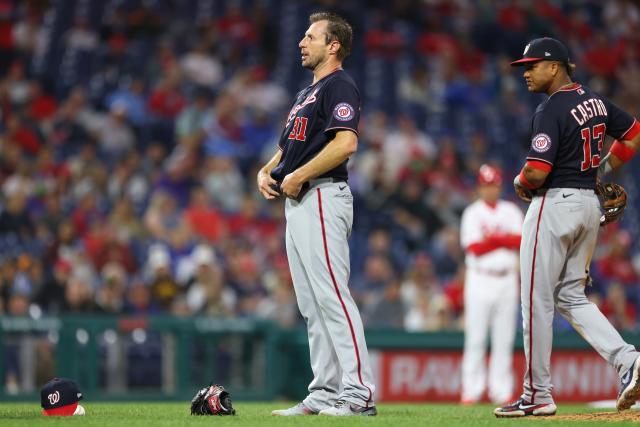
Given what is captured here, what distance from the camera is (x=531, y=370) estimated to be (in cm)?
593

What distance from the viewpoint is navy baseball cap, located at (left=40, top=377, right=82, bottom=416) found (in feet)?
19.1

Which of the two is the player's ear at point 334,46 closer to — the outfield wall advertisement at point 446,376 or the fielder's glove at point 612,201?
the fielder's glove at point 612,201

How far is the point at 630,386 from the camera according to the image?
18.8 feet

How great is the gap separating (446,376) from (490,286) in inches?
64.8

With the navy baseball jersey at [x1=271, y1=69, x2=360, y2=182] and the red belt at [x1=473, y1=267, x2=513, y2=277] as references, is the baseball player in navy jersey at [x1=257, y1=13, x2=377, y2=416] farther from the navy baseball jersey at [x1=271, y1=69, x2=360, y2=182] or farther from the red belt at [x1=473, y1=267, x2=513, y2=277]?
the red belt at [x1=473, y1=267, x2=513, y2=277]

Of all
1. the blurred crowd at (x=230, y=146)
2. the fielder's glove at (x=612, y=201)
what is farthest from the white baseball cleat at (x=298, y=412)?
the blurred crowd at (x=230, y=146)

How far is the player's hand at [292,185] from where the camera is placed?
561cm

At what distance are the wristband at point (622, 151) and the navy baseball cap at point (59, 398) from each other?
10.8 ft

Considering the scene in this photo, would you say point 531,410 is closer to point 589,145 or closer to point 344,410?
point 344,410

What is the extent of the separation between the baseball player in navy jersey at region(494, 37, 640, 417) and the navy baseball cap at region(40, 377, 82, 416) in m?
2.33

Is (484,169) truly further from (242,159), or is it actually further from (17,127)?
(17,127)

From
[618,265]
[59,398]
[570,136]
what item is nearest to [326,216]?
[570,136]

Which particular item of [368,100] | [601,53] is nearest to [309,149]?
[368,100]

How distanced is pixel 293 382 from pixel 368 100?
18.6 ft
